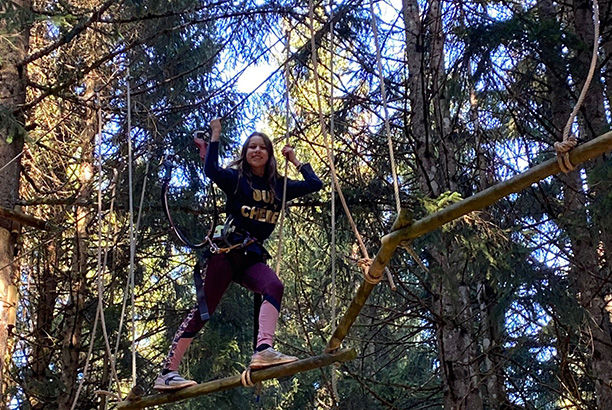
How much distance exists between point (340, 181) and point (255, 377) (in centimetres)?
331

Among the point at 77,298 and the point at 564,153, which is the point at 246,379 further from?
the point at 77,298

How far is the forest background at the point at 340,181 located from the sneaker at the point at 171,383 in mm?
584

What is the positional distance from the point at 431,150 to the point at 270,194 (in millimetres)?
2433

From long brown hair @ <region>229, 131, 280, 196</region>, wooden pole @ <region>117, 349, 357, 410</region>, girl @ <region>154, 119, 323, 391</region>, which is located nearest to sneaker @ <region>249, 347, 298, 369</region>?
wooden pole @ <region>117, 349, 357, 410</region>

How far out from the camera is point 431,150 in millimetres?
5738

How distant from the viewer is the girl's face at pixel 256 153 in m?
3.68

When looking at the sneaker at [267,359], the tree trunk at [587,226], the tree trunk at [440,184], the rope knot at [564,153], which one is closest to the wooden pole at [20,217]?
the sneaker at [267,359]

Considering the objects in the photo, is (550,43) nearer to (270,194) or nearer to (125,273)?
(270,194)

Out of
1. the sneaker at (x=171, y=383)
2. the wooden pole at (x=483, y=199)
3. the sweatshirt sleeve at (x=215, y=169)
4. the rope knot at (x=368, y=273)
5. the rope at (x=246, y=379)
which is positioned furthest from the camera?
the sweatshirt sleeve at (x=215, y=169)

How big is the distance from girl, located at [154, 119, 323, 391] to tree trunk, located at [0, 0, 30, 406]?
2042 millimetres

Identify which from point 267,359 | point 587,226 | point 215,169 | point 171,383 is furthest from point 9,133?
point 587,226

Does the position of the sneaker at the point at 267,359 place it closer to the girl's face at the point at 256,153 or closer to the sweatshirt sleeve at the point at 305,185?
the sweatshirt sleeve at the point at 305,185

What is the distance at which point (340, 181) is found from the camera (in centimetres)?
629

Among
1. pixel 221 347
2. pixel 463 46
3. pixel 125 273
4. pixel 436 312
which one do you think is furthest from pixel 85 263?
pixel 463 46
